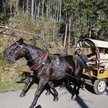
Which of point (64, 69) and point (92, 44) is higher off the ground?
point (92, 44)

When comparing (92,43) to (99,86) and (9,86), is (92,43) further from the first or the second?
(9,86)

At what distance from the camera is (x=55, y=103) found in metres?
8.21

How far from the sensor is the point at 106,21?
16781 mm

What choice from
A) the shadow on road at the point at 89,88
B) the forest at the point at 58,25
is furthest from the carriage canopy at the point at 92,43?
the forest at the point at 58,25

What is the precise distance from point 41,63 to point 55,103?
149 centimetres

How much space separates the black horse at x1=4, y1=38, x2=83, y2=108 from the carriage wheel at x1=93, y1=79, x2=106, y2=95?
97 centimetres

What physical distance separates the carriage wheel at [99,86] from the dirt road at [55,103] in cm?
22

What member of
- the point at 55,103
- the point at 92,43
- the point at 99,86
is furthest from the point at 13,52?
the point at 99,86

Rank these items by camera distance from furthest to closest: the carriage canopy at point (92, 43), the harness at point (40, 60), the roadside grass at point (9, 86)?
the roadside grass at point (9, 86) < the carriage canopy at point (92, 43) < the harness at point (40, 60)

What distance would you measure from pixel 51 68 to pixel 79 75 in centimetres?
147

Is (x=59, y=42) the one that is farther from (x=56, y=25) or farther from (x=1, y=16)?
(x=1, y=16)

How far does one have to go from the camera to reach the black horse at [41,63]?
24.7ft

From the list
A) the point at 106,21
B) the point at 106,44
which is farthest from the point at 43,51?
the point at 106,21

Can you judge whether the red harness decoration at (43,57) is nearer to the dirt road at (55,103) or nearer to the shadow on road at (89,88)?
the dirt road at (55,103)
